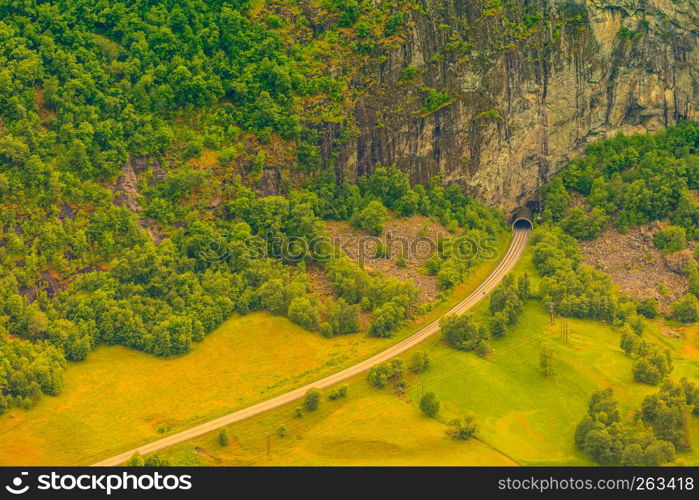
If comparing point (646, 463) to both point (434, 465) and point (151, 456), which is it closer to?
point (434, 465)

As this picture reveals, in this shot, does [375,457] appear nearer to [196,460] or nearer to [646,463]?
[196,460]

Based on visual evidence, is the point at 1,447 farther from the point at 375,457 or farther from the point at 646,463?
the point at 646,463

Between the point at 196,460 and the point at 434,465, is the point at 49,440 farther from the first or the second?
the point at 434,465
